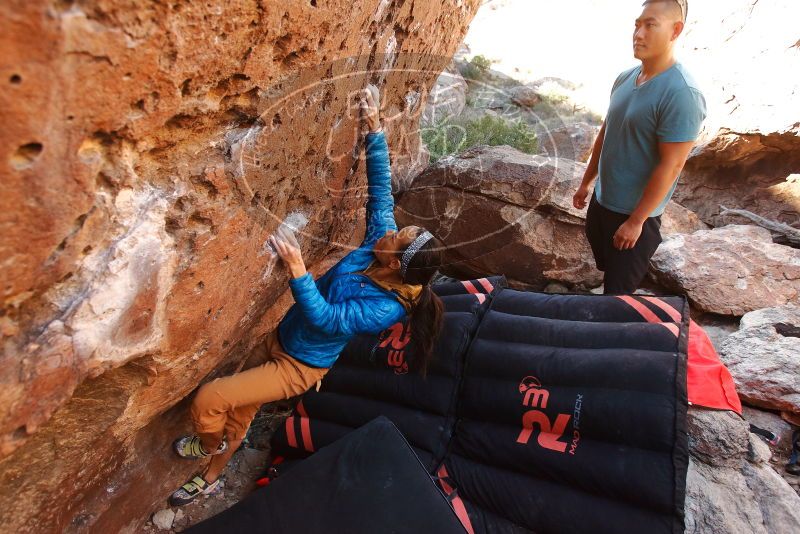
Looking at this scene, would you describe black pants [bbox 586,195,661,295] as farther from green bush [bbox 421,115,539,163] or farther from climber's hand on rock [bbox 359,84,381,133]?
green bush [bbox 421,115,539,163]

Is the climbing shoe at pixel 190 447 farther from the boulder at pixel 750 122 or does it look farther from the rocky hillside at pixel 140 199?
the boulder at pixel 750 122

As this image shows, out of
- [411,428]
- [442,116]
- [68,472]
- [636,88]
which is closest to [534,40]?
[442,116]

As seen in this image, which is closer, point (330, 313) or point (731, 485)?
point (330, 313)

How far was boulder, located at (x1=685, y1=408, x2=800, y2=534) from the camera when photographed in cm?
221

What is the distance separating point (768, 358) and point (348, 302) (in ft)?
8.64

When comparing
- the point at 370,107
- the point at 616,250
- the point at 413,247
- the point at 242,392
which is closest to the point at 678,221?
the point at 616,250

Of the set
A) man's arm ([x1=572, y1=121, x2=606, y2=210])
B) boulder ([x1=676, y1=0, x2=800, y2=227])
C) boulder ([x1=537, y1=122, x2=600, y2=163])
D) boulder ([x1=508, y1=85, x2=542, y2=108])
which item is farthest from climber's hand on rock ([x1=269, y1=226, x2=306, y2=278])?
boulder ([x1=508, y1=85, x2=542, y2=108])

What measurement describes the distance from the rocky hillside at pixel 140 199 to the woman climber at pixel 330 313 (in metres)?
0.12

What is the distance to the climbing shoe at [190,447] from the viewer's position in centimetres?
234

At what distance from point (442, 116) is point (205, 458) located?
4.88 m

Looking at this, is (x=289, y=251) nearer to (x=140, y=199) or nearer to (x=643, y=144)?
(x=140, y=199)

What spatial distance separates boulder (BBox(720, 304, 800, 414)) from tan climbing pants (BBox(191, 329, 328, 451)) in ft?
8.20

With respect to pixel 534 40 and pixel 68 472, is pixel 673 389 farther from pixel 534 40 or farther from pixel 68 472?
pixel 534 40

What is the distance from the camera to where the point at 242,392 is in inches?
86.1
